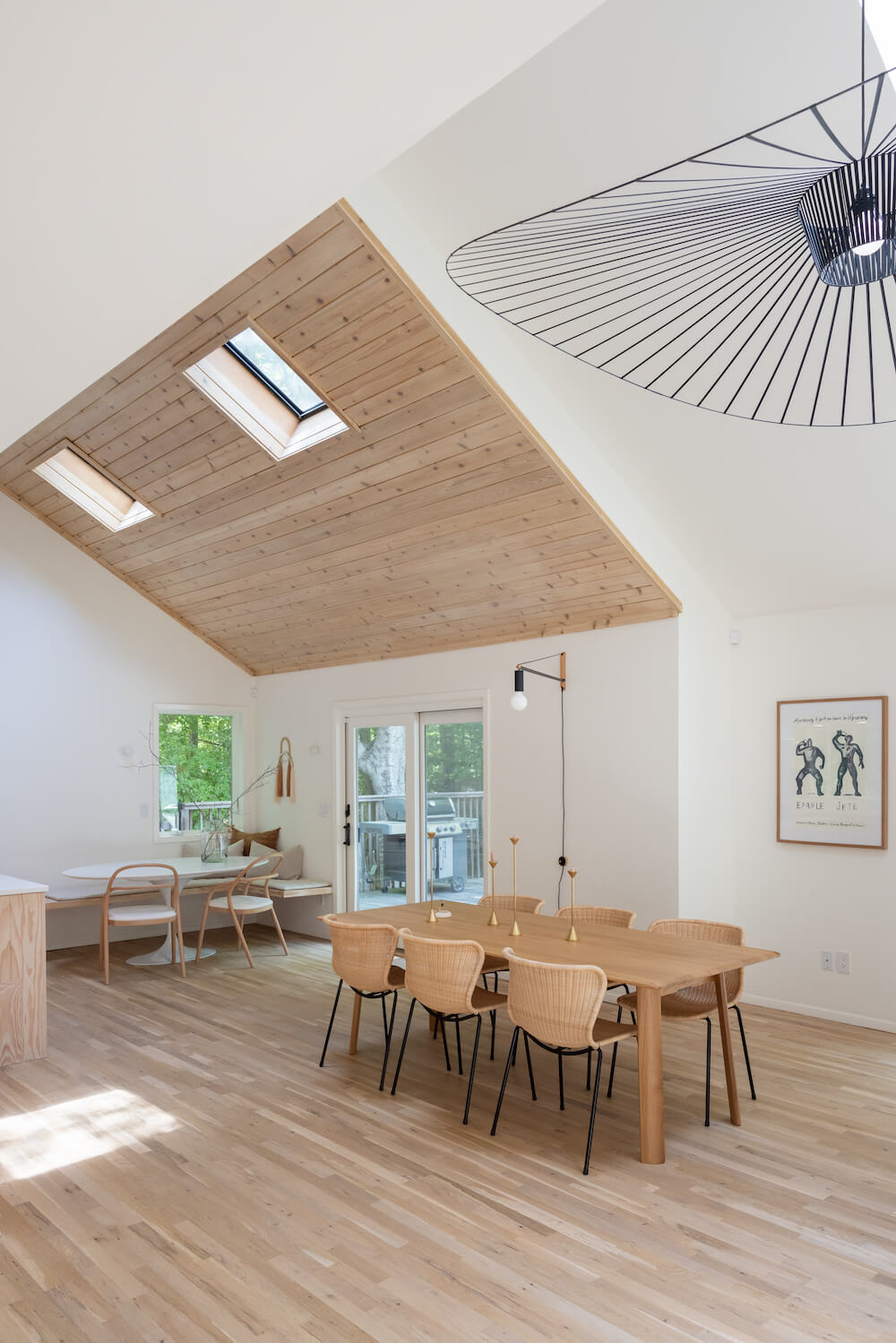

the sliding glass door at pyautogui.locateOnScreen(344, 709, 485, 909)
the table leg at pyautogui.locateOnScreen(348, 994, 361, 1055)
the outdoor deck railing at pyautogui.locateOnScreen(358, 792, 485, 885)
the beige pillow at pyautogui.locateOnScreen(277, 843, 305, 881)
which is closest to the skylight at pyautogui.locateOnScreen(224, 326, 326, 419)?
the sliding glass door at pyautogui.locateOnScreen(344, 709, 485, 909)

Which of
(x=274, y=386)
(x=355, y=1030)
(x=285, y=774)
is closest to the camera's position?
(x=355, y=1030)

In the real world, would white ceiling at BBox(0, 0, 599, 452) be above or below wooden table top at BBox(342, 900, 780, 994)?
above

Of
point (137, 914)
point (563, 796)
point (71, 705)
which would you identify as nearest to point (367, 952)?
point (563, 796)

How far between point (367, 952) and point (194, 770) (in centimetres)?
478

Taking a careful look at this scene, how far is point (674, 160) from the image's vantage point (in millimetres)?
3611

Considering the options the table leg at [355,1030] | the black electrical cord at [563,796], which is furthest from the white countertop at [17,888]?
the black electrical cord at [563,796]

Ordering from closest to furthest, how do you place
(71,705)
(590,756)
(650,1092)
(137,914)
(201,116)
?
(201,116) → (650,1092) → (590,756) → (137,914) → (71,705)

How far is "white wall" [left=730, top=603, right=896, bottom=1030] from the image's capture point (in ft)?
17.2

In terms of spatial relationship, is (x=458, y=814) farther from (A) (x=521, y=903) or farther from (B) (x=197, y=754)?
(B) (x=197, y=754)

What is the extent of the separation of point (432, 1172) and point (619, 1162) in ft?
2.28

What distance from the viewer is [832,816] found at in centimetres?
542

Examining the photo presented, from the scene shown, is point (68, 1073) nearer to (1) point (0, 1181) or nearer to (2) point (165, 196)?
(1) point (0, 1181)

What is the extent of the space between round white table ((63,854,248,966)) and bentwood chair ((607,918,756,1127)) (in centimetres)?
383

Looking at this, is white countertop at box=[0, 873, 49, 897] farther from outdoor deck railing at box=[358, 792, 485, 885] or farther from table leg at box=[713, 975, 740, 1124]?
table leg at box=[713, 975, 740, 1124]
